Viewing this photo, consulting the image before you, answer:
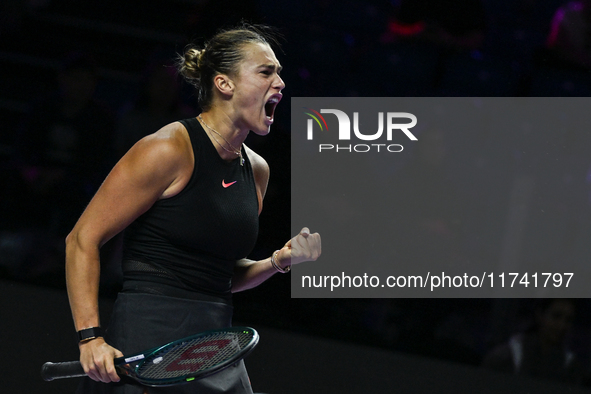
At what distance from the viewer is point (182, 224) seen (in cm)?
143

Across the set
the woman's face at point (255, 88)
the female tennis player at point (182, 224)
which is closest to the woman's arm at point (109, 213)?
the female tennis player at point (182, 224)

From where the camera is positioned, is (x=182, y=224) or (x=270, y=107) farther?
(x=270, y=107)

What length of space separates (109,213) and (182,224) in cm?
15

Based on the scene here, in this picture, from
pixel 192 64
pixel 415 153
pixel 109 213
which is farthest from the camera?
pixel 415 153

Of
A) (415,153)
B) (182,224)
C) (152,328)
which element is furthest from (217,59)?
(415,153)

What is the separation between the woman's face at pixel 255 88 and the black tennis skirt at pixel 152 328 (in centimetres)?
42

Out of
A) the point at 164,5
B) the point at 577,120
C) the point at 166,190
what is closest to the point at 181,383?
the point at 166,190

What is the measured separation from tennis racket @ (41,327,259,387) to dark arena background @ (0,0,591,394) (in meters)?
1.38

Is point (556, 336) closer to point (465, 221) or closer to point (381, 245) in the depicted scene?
point (465, 221)

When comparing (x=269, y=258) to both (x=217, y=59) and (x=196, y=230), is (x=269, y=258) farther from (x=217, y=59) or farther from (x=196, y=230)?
(x=217, y=59)

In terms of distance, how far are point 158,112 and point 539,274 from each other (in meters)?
1.64

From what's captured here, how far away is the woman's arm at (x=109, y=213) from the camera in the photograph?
136 cm

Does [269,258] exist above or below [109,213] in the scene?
below

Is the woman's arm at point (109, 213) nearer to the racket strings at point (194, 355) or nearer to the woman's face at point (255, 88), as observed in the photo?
the racket strings at point (194, 355)
